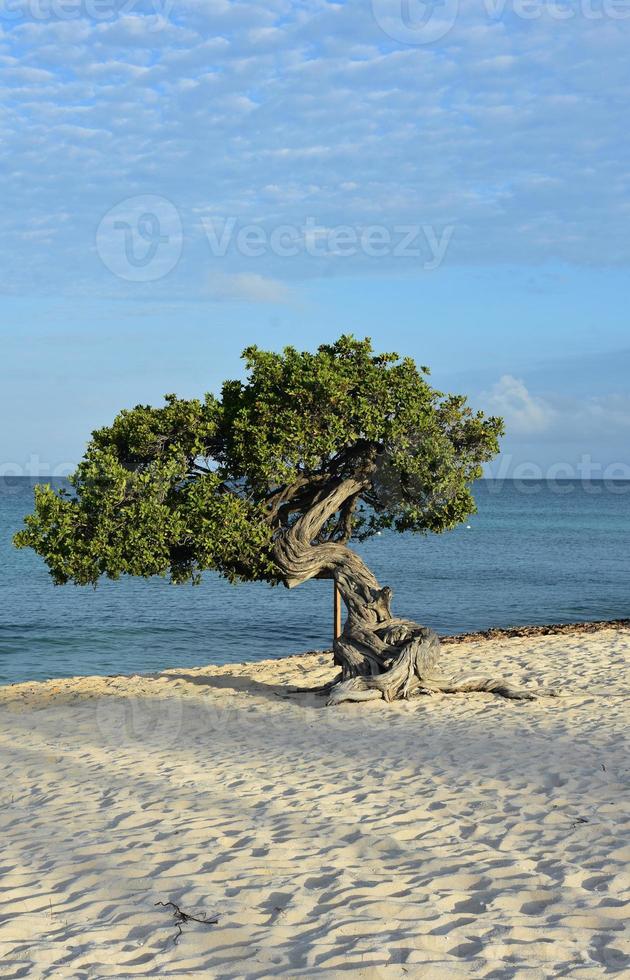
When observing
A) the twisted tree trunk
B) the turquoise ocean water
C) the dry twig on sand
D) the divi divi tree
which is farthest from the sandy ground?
the turquoise ocean water

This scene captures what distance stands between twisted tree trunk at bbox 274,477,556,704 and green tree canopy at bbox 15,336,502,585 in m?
0.30

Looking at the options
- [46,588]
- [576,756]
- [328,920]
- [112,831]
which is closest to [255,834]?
[112,831]

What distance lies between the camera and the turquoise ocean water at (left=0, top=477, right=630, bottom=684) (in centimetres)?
2630

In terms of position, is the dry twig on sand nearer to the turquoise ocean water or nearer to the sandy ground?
the sandy ground

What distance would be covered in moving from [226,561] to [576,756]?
6702 mm

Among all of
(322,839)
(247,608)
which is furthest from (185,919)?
(247,608)

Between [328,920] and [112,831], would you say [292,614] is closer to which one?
[112,831]

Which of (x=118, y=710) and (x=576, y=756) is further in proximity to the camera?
(x=118, y=710)

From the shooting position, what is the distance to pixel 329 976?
5.73 meters

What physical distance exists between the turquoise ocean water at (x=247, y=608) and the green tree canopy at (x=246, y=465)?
9902 millimetres

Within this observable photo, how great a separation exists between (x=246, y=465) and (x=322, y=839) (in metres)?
7.49

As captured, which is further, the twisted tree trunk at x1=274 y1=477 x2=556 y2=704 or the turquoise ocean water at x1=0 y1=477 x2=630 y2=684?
the turquoise ocean water at x1=0 y1=477 x2=630 y2=684

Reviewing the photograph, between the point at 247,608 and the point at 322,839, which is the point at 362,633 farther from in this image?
the point at 247,608

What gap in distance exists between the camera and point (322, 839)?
847cm
